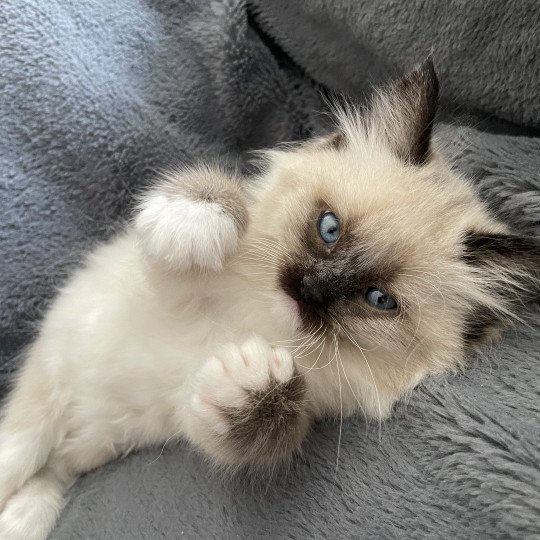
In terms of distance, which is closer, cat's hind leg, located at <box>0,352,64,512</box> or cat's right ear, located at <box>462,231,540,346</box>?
cat's right ear, located at <box>462,231,540,346</box>

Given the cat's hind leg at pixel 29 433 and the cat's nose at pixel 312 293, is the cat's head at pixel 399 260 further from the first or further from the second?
the cat's hind leg at pixel 29 433

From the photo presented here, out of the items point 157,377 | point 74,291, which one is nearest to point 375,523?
point 157,377

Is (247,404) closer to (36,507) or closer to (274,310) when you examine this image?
(274,310)

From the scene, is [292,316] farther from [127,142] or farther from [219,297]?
[127,142]

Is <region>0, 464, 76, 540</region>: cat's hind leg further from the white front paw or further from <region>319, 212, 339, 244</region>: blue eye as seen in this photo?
<region>319, 212, 339, 244</region>: blue eye

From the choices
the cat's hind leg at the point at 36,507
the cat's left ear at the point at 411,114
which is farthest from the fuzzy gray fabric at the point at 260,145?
the cat's left ear at the point at 411,114

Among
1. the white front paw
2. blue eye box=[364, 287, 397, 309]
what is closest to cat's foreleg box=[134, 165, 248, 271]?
the white front paw

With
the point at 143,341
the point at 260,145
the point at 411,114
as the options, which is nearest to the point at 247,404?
the point at 143,341
